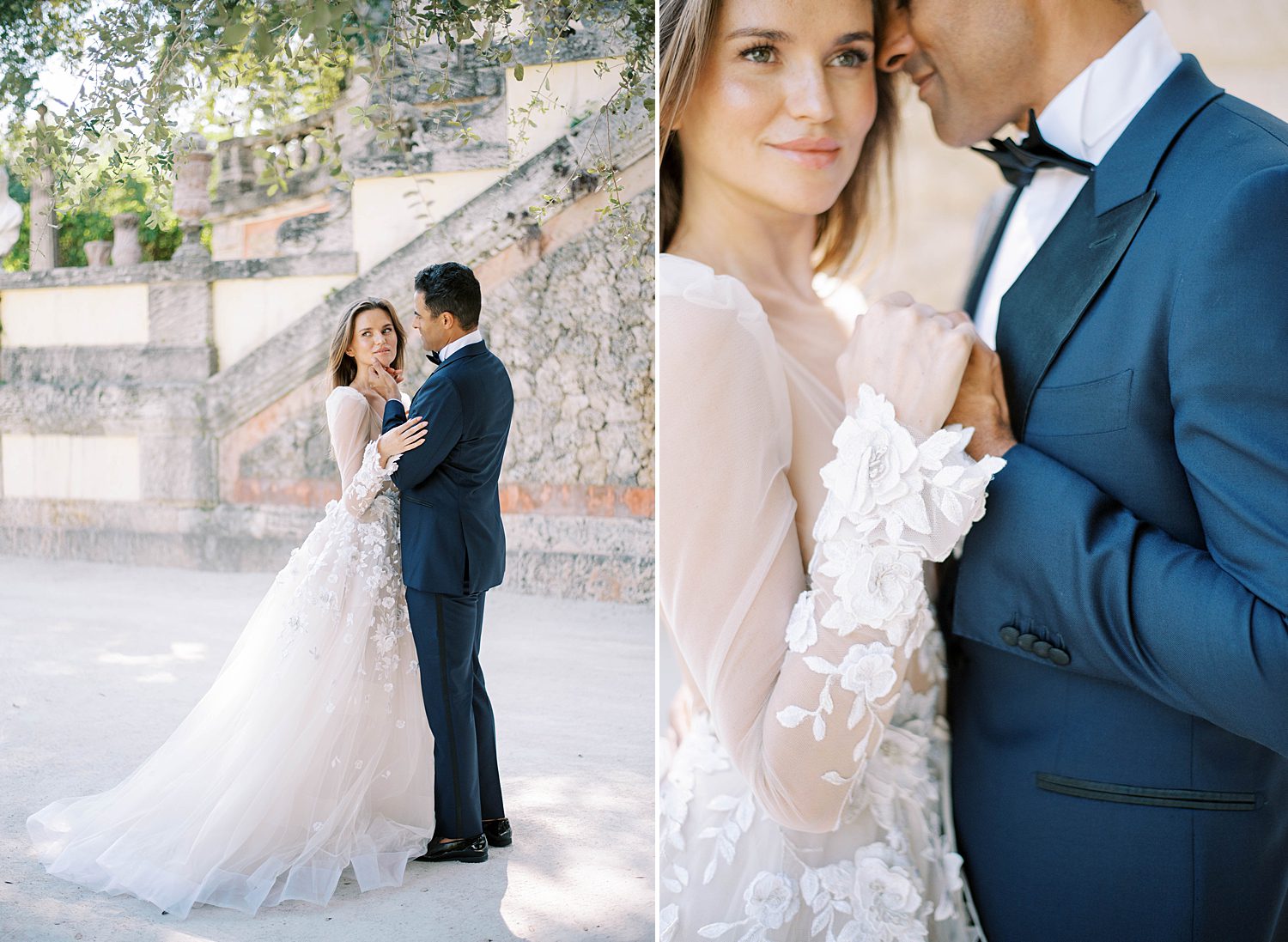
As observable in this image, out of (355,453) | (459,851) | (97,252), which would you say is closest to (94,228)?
(97,252)

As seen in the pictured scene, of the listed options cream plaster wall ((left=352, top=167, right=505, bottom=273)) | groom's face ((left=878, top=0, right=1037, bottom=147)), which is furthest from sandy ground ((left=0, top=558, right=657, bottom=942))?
groom's face ((left=878, top=0, right=1037, bottom=147))

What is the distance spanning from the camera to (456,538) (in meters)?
2.38

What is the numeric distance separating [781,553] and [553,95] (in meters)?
1.51

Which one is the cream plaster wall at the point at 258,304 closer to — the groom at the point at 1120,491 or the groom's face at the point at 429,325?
the groom's face at the point at 429,325

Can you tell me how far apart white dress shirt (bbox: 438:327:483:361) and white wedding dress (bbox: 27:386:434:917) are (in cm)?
23

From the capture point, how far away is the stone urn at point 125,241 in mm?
2400

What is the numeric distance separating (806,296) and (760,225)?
12 centimetres

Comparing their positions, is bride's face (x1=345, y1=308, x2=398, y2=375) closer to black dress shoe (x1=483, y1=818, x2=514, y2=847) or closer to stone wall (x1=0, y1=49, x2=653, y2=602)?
stone wall (x1=0, y1=49, x2=653, y2=602)

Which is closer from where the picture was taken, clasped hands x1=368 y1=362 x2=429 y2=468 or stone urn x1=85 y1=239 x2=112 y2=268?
clasped hands x1=368 y1=362 x2=429 y2=468

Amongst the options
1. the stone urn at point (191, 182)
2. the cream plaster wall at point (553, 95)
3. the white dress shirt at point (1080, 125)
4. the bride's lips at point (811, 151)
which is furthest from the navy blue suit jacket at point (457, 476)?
the white dress shirt at point (1080, 125)

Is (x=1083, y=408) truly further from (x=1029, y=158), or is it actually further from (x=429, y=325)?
(x=429, y=325)

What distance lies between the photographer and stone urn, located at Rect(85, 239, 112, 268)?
2.43 metres

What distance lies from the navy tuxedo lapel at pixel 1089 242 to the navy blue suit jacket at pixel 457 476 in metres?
1.40

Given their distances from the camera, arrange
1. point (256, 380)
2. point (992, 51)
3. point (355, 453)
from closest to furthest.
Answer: point (992, 51)
point (355, 453)
point (256, 380)
